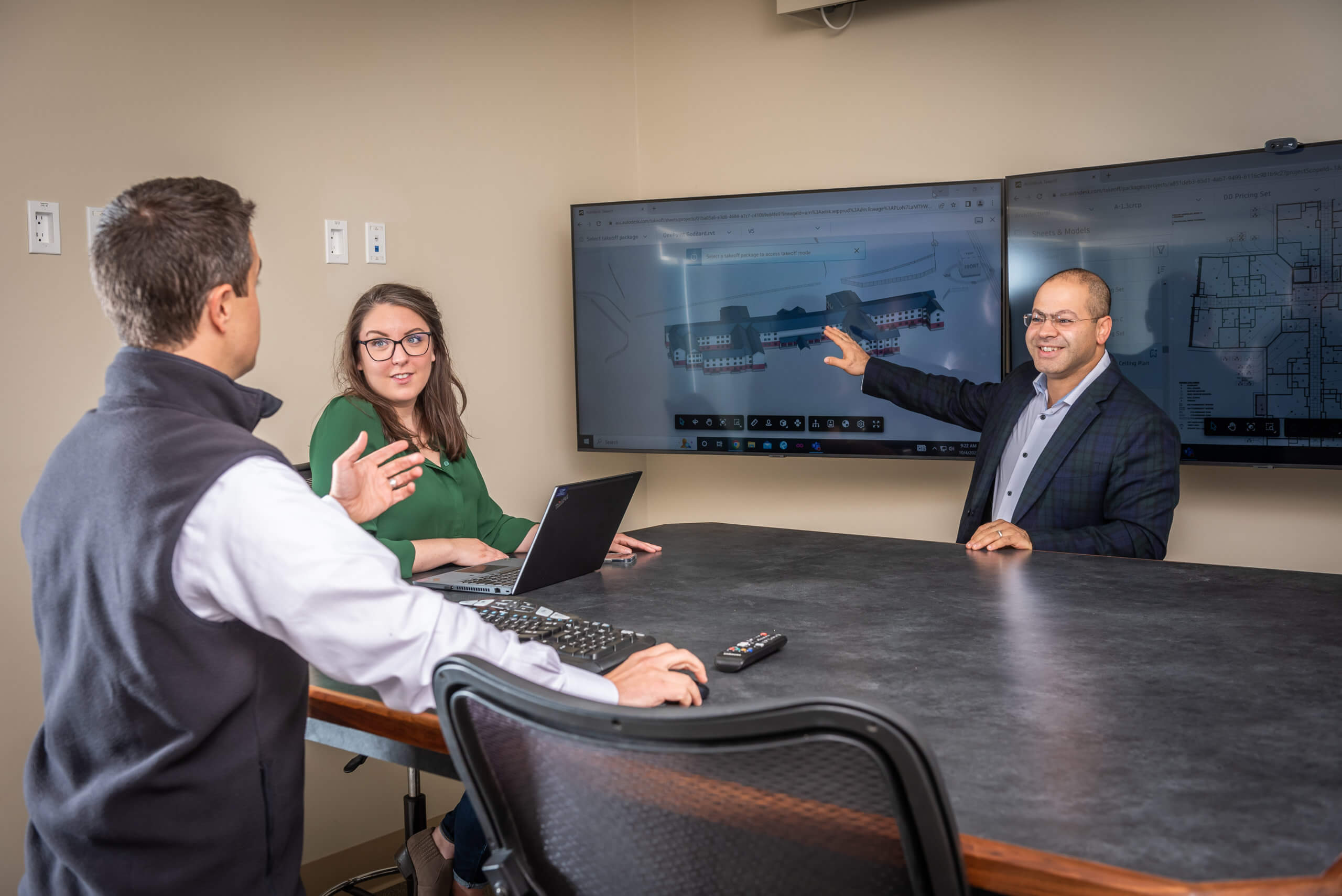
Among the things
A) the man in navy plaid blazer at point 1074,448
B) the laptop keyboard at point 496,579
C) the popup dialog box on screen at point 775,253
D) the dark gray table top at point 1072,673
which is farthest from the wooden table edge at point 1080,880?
the popup dialog box on screen at point 775,253

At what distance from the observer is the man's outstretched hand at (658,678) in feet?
4.18

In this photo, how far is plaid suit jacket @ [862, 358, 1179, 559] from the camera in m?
2.65

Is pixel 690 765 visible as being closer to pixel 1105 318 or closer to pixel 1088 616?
pixel 1088 616

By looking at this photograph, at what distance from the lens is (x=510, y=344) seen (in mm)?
3908

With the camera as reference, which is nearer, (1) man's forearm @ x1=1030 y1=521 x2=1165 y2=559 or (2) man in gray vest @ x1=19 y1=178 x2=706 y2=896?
(2) man in gray vest @ x1=19 y1=178 x2=706 y2=896

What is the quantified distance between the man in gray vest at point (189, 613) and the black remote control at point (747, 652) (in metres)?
0.16

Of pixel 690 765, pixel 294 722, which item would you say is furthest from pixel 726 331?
pixel 690 765

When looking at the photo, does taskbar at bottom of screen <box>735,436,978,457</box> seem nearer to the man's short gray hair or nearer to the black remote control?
the black remote control

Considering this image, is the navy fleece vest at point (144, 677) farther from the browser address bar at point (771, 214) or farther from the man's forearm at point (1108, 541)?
the browser address bar at point (771, 214)

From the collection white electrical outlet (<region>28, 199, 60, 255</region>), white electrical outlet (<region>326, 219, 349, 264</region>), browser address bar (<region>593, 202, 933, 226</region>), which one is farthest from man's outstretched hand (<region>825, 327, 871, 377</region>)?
white electrical outlet (<region>28, 199, 60, 255</region>)

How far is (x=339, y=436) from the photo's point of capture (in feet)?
8.02

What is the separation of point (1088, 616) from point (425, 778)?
238cm

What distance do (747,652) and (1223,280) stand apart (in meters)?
2.29

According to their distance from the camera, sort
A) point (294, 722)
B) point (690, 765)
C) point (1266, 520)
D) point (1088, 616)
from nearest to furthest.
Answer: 1. point (690, 765)
2. point (294, 722)
3. point (1088, 616)
4. point (1266, 520)
